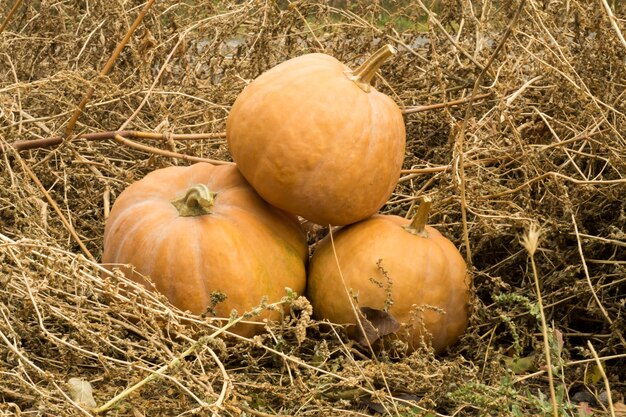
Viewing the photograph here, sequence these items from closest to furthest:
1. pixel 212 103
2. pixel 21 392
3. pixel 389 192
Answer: pixel 21 392
pixel 389 192
pixel 212 103

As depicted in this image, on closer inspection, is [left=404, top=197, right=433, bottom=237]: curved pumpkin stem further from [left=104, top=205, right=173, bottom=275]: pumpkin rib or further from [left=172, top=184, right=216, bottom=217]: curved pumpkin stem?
[left=104, top=205, right=173, bottom=275]: pumpkin rib

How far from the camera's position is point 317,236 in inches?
125

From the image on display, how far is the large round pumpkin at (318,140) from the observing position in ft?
8.75

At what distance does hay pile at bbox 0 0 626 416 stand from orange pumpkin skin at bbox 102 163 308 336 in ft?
0.33

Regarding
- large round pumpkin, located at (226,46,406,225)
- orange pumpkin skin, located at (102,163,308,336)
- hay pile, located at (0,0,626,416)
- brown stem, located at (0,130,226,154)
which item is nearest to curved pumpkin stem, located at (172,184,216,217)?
orange pumpkin skin, located at (102,163,308,336)

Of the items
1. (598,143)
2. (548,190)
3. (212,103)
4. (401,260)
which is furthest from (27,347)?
(598,143)

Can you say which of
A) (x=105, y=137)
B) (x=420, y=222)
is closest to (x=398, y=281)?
(x=420, y=222)

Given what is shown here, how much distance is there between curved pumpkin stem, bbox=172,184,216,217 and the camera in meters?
2.71

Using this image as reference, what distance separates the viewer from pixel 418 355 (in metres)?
2.48

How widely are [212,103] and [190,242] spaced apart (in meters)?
1.08

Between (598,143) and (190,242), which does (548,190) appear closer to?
(598,143)

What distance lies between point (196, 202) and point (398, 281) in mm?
617

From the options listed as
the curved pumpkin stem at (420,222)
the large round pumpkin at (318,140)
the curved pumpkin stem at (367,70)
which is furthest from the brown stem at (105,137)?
the curved pumpkin stem at (420,222)

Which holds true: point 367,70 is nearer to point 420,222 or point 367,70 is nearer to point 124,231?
point 420,222
